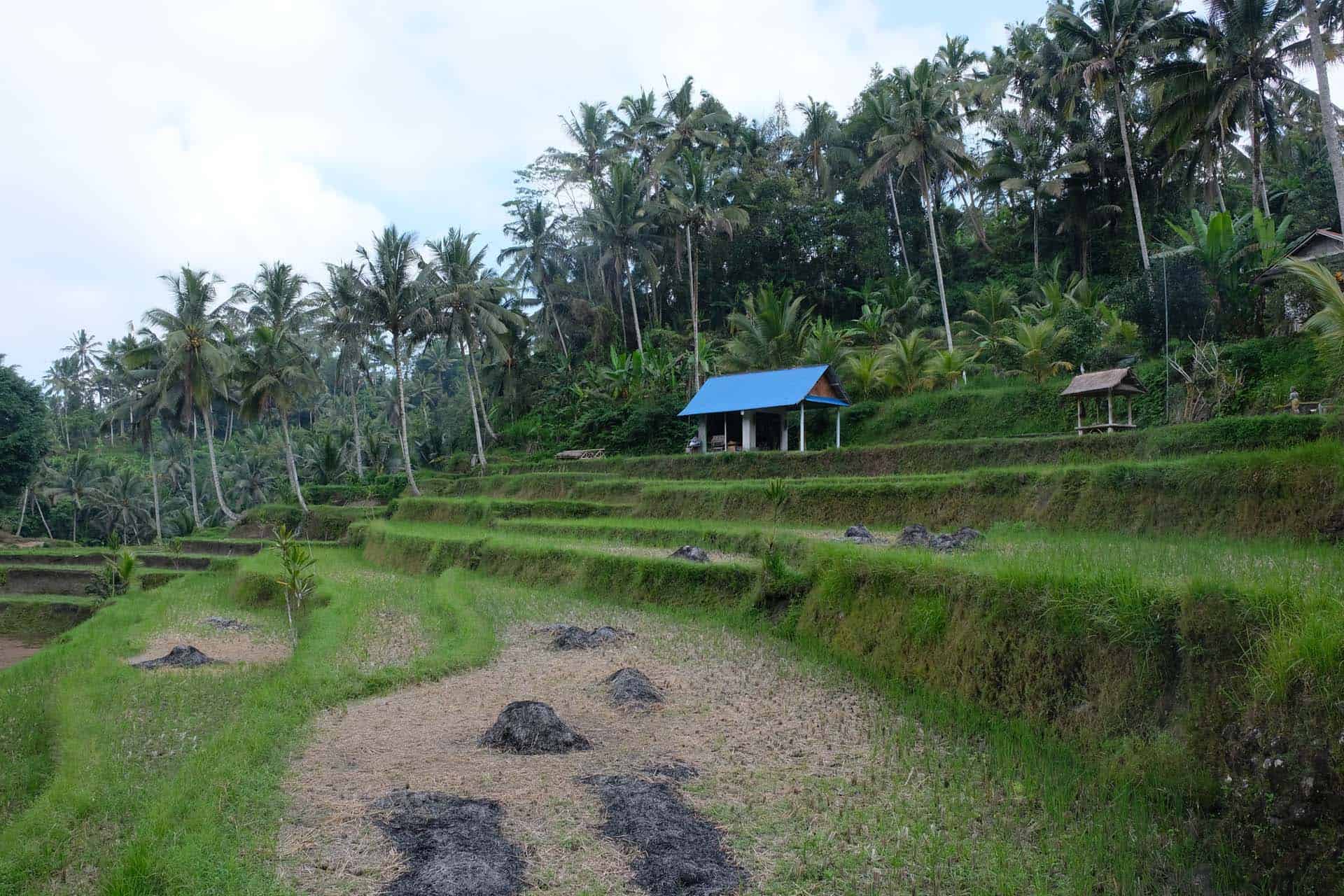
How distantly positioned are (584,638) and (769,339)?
67.6ft

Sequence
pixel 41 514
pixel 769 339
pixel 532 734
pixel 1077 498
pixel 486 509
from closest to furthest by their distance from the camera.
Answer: pixel 532 734 < pixel 1077 498 < pixel 486 509 < pixel 769 339 < pixel 41 514

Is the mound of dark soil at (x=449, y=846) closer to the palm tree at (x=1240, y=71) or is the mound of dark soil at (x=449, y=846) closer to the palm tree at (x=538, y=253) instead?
the palm tree at (x=1240, y=71)

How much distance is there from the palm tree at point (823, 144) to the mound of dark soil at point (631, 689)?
35512 millimetres

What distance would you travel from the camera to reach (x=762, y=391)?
2445 centimetres

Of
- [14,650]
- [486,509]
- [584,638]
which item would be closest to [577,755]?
[584,638]

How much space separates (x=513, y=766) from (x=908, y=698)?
3449 millimetres

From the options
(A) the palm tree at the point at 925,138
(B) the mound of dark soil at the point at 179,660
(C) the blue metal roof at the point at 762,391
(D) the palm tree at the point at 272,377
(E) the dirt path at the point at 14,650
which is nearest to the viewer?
(B) the mound of dark soil at the point at 179,660

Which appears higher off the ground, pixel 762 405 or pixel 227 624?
pixel 762 405

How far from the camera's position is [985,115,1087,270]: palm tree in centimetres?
3153

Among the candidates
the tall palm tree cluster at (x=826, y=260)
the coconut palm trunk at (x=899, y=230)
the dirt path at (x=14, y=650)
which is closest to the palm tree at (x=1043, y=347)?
the tall palm tree cluster at (x=826, y=260)

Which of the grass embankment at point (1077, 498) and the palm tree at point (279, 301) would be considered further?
the palm tree at point (279, 301)

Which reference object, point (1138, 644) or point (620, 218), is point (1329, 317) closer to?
point (1138, 644)

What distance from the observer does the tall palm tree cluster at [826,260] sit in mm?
20312

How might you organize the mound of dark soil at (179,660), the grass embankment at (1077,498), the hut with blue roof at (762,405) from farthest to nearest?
the hut with blue roof at (762,405) → the mound of dark soil at (179,660) → the grass embankment at (1077,498)
